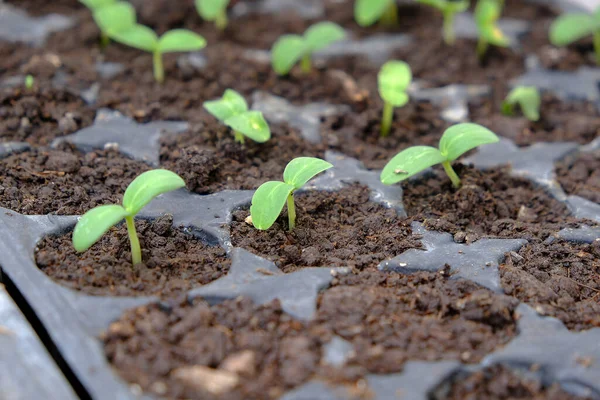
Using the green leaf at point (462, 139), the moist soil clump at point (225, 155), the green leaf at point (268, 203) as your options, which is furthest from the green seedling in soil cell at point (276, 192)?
the green leaf at point (462, 139)

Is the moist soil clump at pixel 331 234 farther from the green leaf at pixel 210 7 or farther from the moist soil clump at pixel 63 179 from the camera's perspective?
the green leaf at pixel 210 7

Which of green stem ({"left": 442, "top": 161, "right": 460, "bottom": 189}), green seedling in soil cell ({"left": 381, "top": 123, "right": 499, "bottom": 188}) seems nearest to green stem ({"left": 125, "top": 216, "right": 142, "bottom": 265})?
green seedling in soil cell ({"left": 381, "top": 123, "right": 499, "bottom": 188})

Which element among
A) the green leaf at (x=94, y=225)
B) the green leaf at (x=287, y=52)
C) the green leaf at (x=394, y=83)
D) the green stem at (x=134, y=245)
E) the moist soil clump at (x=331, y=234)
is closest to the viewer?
the green leaf at (x=94, y=225)

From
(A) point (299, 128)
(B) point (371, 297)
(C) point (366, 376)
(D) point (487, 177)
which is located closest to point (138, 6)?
(A) point (299, 128)

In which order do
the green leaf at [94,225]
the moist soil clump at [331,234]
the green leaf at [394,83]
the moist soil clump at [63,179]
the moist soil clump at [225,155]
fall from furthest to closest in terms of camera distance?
the green leaf at [394,83]
the moist soil clump at [225,155]
the moist soil clump at [63,179]
the moist soil clump at [331,234]
the green leaf at [94,225]

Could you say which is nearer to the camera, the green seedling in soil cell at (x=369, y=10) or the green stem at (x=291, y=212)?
the green stem at (x=291, y=212)

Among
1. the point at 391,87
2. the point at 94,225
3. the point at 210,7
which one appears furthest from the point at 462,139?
the point at 210,7

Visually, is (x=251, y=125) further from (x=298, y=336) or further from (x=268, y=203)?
(x=298, y=336)

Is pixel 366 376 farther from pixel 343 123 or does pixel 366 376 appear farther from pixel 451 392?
pixel 343 123
